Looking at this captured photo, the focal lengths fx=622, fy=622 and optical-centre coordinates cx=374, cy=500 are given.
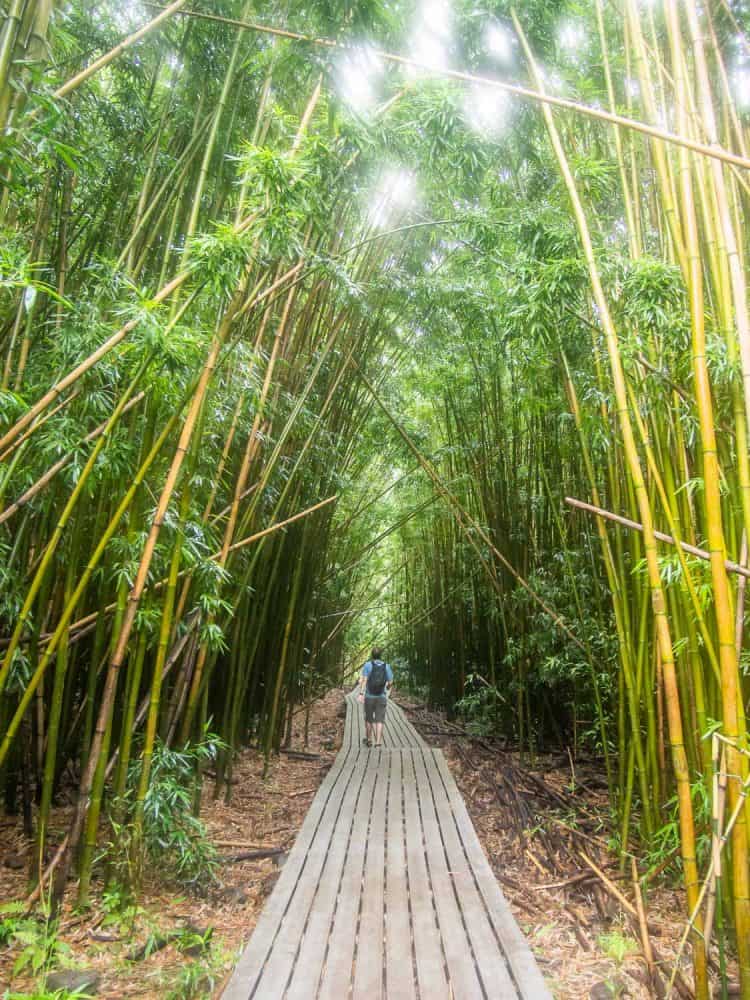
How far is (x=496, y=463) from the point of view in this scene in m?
5.15

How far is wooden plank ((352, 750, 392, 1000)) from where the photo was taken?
5.49ft

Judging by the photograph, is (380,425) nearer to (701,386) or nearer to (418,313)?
(418,313)

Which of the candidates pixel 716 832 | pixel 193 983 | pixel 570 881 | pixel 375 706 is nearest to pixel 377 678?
pixel 375 706

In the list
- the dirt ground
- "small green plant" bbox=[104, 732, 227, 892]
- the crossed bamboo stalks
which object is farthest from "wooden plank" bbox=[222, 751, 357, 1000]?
the crossed bamboo stalks

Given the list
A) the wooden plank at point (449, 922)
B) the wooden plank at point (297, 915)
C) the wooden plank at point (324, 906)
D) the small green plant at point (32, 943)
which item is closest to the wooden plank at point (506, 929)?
the wooden plank at point (449, 922)

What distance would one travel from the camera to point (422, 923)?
79.2 inches

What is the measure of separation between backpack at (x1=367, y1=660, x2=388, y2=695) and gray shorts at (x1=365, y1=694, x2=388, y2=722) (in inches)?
2.1

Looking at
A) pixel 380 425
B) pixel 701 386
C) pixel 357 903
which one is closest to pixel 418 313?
pixel 380 425

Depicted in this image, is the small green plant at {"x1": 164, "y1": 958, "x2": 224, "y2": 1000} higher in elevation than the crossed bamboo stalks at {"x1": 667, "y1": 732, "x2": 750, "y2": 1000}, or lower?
lower

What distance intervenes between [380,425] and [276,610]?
1919mm

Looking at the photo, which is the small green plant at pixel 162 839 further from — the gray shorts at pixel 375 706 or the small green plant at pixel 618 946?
the gray shorts at pixel 375 706

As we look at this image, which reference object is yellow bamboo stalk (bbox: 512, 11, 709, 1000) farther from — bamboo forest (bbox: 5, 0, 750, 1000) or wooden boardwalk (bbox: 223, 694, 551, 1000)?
wooden boardwalk (bbox: 223, 694, 551, 1000)

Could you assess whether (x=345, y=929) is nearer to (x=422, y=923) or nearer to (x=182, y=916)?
(x=422, y=923)

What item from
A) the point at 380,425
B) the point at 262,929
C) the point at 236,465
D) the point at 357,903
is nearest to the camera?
the point at 262,929
